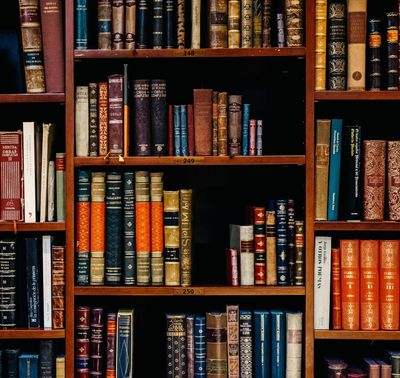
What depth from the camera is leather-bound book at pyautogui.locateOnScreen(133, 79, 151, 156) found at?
1.99 meters

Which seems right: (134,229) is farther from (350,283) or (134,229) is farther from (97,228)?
(350,283)

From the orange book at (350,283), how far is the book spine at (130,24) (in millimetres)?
919

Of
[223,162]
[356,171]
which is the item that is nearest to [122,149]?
[223,162]

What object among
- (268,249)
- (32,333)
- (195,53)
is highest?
(195,53)

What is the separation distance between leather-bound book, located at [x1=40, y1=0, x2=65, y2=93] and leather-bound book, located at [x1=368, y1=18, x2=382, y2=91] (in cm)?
98

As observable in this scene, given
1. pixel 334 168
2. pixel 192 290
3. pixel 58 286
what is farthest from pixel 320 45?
pixel 58 286

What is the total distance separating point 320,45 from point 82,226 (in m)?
0.95

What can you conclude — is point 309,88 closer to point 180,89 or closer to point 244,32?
point 244,32

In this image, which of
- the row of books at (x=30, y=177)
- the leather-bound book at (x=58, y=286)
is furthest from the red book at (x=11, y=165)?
the leather-bound book at (x=58, y=286)

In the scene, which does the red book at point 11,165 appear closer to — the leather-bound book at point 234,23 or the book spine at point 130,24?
the book spine at point 130,24

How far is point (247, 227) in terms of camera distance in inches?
78.5

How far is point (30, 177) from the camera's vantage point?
198 cm

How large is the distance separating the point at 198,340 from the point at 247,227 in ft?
1.29

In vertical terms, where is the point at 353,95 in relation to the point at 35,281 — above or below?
above
